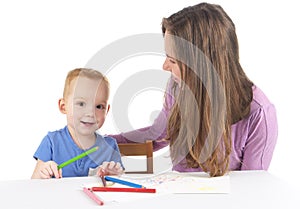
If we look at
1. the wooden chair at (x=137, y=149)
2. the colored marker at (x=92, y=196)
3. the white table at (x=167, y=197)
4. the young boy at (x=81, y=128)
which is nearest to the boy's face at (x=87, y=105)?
the young boy at (x=81, y=128)

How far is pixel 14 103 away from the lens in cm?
217

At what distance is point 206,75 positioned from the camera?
1.48m

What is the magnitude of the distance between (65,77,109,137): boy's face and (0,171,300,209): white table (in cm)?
31

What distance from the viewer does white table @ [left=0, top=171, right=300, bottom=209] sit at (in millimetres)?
1083

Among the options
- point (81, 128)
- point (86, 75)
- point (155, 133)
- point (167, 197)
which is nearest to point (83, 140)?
point (81, 128)

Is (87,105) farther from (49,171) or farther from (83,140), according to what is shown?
(49,171)

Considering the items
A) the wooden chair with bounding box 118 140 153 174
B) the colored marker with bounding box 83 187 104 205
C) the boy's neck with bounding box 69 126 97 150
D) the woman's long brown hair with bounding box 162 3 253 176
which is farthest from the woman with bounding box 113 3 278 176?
the colored marker with bounding box 83 187 104 205

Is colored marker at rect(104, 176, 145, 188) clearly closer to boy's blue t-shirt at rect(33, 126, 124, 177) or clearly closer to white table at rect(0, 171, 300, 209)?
white table at rect(0, 171, 300, 209)

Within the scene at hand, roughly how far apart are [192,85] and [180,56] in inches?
3.8

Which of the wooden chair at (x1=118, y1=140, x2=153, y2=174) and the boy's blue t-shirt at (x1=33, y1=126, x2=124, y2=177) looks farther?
the wooden chair at (x1=118, y1=140, x2=153, y2=174)

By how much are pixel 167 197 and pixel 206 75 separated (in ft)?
1.53

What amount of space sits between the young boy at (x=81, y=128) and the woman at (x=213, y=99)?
24 centimetres

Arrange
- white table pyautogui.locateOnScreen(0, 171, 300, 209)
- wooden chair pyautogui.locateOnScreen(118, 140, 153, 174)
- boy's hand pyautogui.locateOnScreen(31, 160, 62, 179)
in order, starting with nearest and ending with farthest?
white table pyautogui.locateOnScreen(0, 171, 300, 209)
boy's hand pyautogui.locateOnScreen(31, 160, 62, 179)
wooden chair pyautogui.locateOnScreen(118, 140, 153, 174)

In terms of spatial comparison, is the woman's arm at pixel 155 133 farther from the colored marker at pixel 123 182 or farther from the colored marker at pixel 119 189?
the colored marker at pixel 119 189
